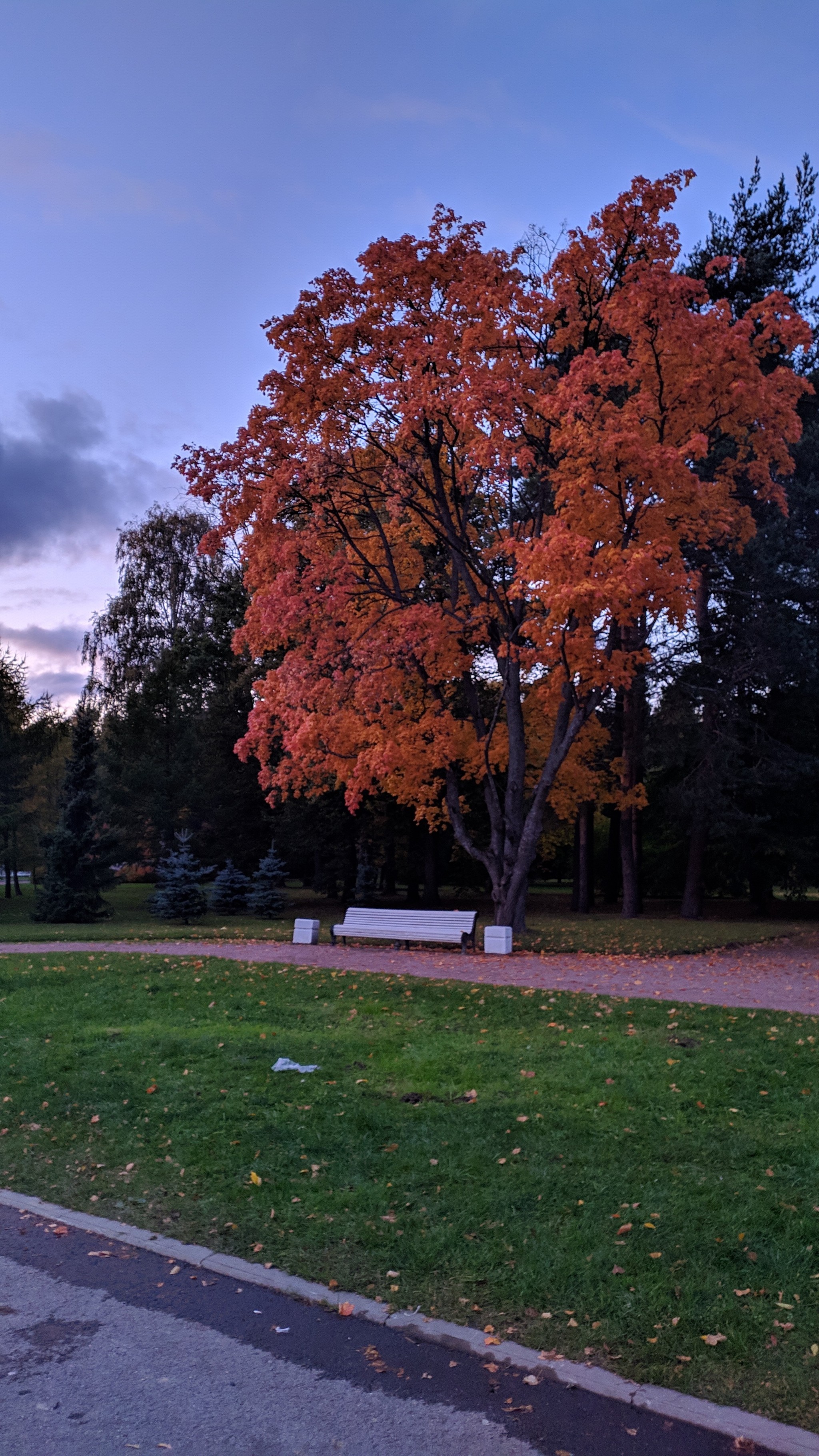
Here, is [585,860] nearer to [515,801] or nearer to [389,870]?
[389,870]

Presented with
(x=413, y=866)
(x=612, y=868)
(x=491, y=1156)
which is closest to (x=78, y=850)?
(x=413, y=866)

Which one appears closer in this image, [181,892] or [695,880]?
[181,892]

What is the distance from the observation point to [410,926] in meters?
15.9

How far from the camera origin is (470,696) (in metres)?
18.8

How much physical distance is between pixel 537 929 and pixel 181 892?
11105 millimetres

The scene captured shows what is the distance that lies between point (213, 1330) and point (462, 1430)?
4.07ft

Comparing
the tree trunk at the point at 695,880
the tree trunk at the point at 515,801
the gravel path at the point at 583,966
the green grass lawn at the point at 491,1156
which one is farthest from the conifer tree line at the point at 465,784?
the green grass lawn at the point at 491,1156

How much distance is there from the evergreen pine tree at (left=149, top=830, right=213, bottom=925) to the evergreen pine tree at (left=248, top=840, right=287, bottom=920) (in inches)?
79.9

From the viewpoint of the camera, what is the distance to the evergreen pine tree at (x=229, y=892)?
3048 cm

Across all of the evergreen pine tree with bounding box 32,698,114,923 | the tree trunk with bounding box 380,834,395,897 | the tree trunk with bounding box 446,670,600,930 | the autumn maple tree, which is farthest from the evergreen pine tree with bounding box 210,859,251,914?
the tree trunk with bounding box 446,670,600,930

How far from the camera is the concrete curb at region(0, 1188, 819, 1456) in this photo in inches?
137

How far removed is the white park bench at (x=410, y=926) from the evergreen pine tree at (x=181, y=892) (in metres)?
11.5

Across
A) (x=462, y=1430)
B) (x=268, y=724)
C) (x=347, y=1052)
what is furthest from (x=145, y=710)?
(x=462, y=1430)

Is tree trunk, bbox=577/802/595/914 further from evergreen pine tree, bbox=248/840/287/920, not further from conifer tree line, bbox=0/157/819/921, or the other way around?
evergreen pine tree, bbox=248/840/287/920
